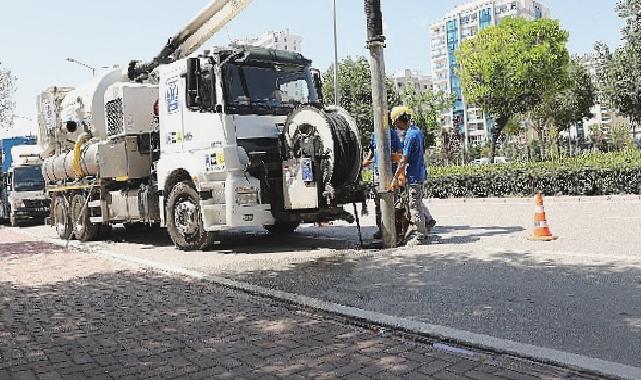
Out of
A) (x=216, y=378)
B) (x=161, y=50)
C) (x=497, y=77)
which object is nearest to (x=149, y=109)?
(x=161, y=50)

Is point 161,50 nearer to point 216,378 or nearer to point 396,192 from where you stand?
point 396,192

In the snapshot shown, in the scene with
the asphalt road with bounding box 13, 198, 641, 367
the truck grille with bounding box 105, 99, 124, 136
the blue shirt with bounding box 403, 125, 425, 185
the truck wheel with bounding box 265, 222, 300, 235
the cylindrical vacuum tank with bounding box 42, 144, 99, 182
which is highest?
the truck grille with bounding box 105, 99, 124, 136

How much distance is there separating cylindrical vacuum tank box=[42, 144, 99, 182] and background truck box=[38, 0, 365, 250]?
3.1 inches

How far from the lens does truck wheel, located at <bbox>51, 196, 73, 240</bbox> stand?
45.1ft

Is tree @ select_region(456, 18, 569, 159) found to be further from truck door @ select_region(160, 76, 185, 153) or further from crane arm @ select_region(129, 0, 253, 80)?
truck door @ select_region(160, 76, 185, 153)

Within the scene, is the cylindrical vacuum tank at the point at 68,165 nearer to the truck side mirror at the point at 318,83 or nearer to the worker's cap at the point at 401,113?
the truck side mirror at the point at 318,83

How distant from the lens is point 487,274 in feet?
21.3

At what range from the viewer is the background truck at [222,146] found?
8773 millimetres

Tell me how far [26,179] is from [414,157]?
17134 millimetres

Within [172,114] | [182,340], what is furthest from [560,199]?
[182,340]

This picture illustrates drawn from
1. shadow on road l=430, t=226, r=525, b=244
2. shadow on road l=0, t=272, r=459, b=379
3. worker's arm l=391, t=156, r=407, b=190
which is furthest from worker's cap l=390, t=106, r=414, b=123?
shadow on road l=0, t=272, r=459, b=379

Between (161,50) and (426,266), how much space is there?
24.4 feet

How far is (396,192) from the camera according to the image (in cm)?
909

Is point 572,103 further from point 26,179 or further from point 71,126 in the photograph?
point 71,126
